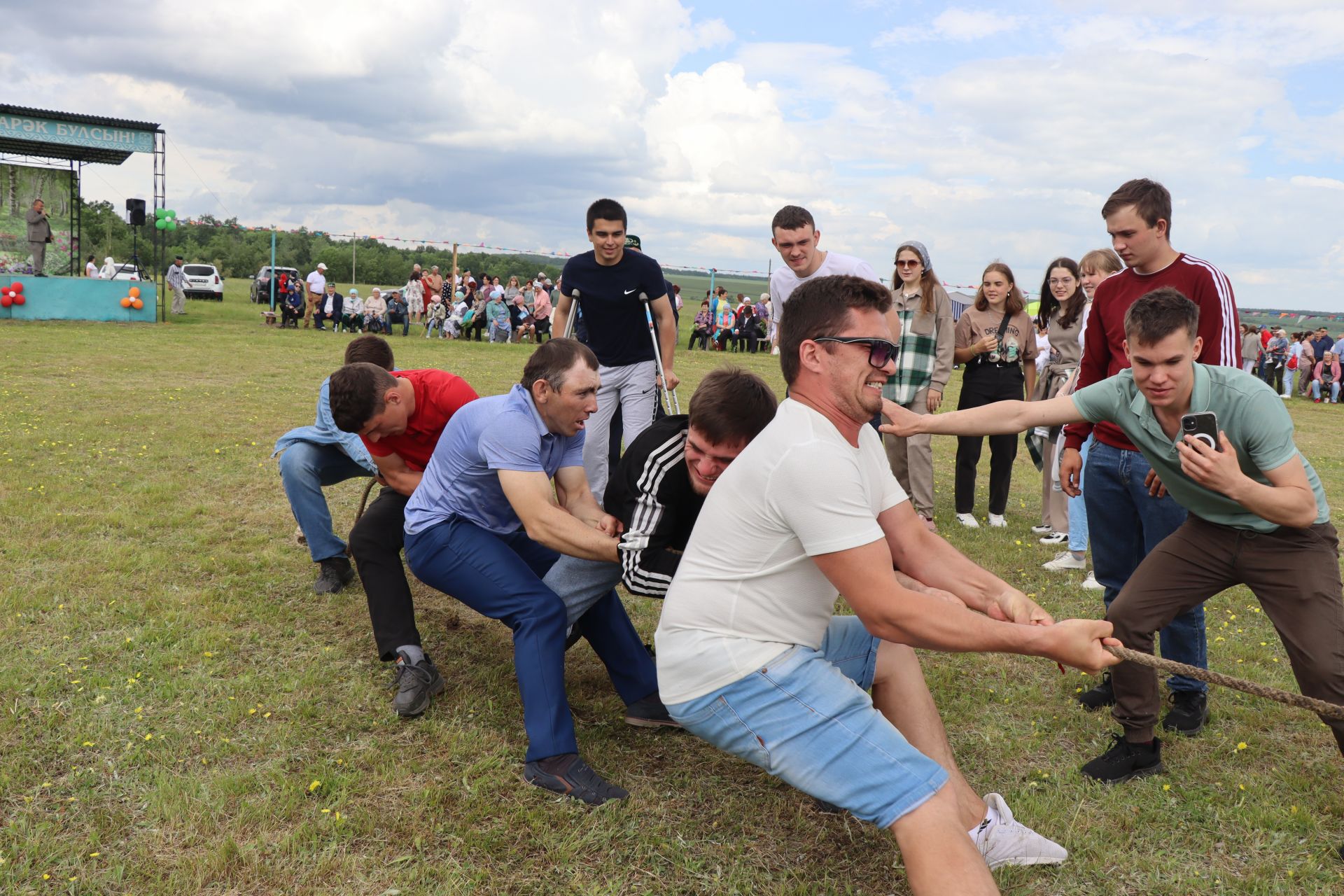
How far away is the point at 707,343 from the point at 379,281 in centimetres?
3373

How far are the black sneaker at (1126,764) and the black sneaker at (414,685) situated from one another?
287 centimetres

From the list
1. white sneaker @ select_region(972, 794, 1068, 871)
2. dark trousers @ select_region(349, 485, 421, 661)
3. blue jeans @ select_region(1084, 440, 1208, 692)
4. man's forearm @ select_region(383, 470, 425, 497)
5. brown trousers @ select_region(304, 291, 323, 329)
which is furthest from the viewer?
brown trousers @ select_region(304, 291, 323, 329)

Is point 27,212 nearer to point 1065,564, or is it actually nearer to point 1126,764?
point 1065,564

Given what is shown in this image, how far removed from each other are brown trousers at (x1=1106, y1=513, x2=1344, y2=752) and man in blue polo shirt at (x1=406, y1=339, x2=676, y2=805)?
1.96 meters

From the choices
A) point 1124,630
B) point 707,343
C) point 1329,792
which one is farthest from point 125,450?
point 707,343

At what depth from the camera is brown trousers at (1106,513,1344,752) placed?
11.0ft

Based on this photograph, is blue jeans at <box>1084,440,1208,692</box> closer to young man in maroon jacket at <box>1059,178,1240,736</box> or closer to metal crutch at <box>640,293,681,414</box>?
young man in maroon jacket at <box>1059,178,1240,736</box>

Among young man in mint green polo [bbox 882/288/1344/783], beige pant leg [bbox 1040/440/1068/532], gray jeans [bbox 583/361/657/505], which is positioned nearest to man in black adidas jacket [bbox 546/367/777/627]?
young man in mint green polo [bbox 882/288/1344/783]

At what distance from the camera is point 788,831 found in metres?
3.46

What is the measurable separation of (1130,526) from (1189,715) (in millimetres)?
895

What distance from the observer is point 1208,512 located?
359cm

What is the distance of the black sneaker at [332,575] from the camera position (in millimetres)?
5664

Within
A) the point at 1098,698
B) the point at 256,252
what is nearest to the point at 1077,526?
the point at 1098,698

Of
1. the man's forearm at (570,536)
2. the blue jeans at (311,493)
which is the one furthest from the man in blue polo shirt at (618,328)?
the man's forearm at (570,536)
